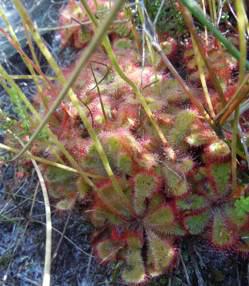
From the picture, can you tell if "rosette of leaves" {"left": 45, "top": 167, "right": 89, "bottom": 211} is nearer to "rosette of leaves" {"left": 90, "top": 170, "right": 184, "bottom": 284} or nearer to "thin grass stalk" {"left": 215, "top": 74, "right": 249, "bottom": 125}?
"rosette of leaves" {"left": 90, "top": 170, "right": 184, "bottom": 284}

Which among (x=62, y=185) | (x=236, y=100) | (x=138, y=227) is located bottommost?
(x=138, y=227)

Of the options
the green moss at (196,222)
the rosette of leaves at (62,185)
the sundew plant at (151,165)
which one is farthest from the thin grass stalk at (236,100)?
the rosette of leaves at (62,185)

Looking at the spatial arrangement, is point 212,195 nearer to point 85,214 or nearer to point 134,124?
point 134,124

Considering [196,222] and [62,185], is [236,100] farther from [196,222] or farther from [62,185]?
[62,185]

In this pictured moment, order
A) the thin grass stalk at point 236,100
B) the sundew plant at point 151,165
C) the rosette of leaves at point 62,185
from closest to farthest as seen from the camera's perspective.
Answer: the thin grass stalk at point 236,100, the sundew plant at point 151,165, the rosette of leaves at point 62,185

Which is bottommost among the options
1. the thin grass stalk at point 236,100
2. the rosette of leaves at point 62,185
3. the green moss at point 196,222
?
the green moss at point 196,222

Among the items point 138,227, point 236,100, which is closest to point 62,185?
point 138,227

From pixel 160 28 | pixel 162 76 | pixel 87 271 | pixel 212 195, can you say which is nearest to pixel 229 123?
pixel 212 195

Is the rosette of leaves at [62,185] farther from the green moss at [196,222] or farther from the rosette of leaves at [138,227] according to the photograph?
the green moss at [196,222]

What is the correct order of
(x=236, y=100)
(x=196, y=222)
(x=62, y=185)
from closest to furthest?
(x=236, y=100)
(x=196, y=222)
(x=62, y=185)

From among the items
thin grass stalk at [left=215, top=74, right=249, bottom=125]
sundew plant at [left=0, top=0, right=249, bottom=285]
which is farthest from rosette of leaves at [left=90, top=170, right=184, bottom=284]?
thin grass stalk at [left=215, top=74, right=249, bottom=125]

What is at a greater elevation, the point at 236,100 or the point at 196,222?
the point at 236,100
